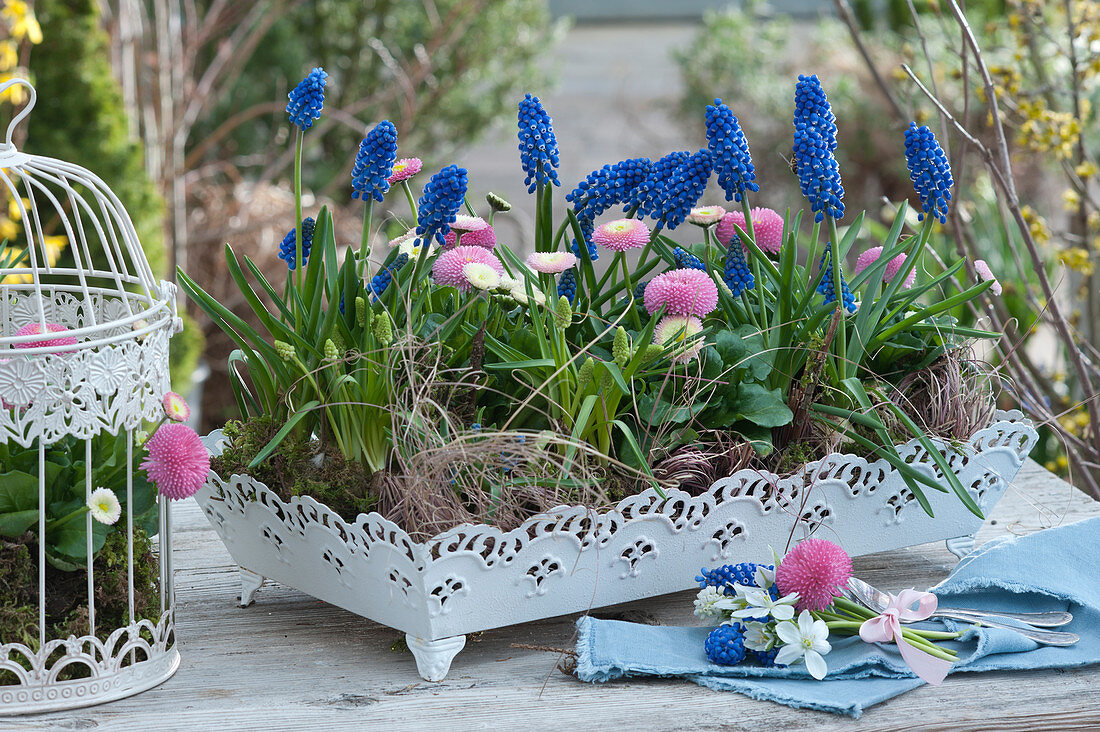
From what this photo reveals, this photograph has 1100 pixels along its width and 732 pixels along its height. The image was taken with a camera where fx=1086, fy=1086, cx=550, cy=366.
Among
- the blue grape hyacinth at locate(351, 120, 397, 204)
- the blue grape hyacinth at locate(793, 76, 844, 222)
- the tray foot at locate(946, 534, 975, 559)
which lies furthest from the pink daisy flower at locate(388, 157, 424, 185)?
the tray foot at locate(946, 534, 975, 559)

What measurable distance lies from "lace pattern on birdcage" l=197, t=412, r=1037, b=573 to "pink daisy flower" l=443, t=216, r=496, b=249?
332 mm

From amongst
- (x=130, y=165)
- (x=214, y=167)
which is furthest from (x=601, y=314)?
(x=214, y=167)

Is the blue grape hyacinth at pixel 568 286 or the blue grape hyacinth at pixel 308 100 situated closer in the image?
the blue grape hyacinth at pixel 308 100

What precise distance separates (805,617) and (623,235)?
42 centimetres

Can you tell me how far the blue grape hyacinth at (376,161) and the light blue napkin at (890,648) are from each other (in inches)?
18.5

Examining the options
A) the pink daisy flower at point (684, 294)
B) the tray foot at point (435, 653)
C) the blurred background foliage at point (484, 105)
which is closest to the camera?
the tray foot at point (435, 653)

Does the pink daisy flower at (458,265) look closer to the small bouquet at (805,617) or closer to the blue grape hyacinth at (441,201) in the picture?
the blue grape hyacinth at (441,201)

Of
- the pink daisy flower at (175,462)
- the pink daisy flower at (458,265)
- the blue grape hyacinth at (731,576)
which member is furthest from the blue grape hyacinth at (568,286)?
the pink daisy flower at (175,462)

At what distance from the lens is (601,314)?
1.18m

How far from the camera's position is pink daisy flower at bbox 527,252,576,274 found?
3.46 ft

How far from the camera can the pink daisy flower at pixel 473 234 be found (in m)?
1.16

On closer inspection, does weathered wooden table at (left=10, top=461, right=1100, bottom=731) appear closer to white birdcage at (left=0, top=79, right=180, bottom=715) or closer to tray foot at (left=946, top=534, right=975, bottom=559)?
white birdcage at (left=0, top=79, right=180, bottom=715)

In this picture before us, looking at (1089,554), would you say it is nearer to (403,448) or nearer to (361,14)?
(403,448)

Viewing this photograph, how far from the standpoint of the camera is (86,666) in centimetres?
93
